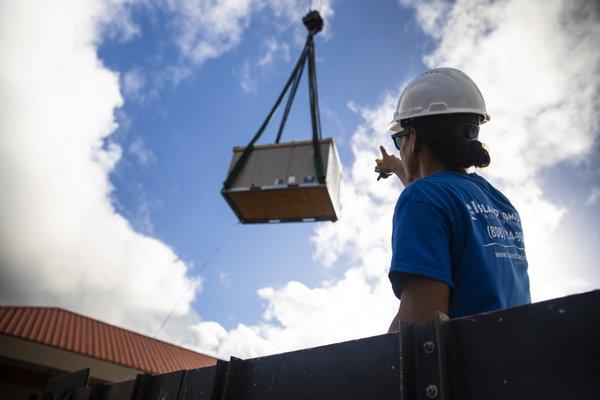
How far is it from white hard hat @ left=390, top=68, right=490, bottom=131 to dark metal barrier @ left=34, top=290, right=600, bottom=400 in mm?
1484

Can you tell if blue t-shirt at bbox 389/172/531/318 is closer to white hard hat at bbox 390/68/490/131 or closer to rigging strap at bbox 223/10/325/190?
white hard hat at bbox 390/68/490/131

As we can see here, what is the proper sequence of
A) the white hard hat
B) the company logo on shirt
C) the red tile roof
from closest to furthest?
1. the company logo on shirt
2. the white hard hat
3. the red tile roof

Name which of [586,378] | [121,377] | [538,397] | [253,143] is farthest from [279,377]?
[121,377]

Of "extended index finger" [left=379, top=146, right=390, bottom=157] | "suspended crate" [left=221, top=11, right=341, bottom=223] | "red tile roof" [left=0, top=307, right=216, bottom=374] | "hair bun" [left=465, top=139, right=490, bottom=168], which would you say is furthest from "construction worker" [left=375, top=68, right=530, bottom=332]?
"red tile roof" [left=0, top=307, right=216, bottom=374]

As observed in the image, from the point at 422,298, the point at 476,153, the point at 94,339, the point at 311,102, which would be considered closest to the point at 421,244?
the point at 422,298

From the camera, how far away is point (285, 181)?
34.9 feet

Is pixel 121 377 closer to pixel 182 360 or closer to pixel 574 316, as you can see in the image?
pixel 182 360

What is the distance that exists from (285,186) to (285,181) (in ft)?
0.80

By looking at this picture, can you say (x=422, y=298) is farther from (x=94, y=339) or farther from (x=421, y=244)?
(x=94, y=339)

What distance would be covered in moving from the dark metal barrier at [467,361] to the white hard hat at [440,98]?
1484 mm

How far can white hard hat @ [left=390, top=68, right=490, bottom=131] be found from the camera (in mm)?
2531

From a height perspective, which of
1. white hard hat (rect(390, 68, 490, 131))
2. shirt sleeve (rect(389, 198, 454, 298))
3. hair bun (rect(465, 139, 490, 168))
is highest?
white hard hat (rect(390, 68, 490, 131))

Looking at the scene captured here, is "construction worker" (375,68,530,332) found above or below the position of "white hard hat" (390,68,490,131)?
below

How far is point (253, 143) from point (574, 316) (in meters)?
11.7
